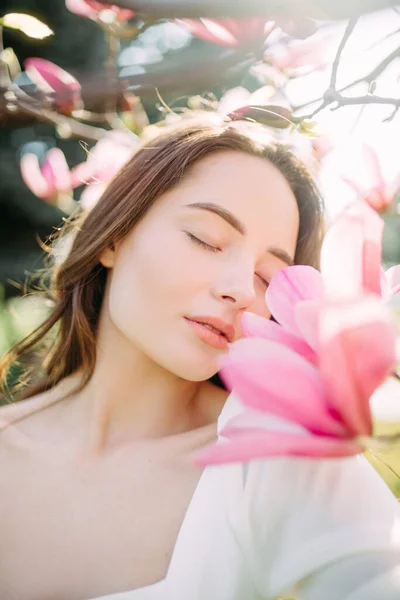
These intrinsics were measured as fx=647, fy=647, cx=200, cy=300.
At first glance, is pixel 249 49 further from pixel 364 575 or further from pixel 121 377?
pixel 364 575

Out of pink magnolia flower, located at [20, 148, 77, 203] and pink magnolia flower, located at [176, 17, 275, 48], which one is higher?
pink magnolia flower, located at [176, 17, 275, 48]

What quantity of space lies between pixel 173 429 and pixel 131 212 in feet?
1.11

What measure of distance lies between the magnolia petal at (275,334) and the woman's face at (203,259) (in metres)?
0.36

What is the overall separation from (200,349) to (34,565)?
0.36 meters

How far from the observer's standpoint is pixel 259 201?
90cm

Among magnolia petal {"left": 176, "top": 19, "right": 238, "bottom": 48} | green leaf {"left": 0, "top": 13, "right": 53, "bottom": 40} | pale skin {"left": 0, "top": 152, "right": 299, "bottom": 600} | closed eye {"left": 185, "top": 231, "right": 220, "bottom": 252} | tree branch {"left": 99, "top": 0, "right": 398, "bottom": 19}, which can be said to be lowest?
pale skin {"left": 0, "top": 152, "right": 299, "bottom": 600}

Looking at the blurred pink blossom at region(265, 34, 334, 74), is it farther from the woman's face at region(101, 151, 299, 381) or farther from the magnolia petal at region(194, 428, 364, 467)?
the magnolia petal at region(194, 428, 364, 467)

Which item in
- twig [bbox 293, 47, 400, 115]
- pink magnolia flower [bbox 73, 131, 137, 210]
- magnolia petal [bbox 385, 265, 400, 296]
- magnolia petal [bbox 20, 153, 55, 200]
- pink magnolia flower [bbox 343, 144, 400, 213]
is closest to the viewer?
magnolia petal [bbox 385, 265, 400, 296]

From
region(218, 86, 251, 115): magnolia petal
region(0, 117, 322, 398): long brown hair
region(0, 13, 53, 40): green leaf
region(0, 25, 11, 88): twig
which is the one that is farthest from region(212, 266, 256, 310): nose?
region(0, 25, 11, 88): twig

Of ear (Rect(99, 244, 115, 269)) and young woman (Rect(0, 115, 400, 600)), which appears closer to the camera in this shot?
young woman (Rect(0, 115, 400, 600))

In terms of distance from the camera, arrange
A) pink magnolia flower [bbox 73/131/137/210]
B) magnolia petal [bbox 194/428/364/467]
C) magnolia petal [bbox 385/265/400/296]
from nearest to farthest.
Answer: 1. magnolia petal [bbox 194/428/364/467]
2. magnolia petal [bbox 385/265/400/296]
3. pink magnolia flower [bbox 73/131/137/210]

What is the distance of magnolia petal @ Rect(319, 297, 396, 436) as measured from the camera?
33 centimetres

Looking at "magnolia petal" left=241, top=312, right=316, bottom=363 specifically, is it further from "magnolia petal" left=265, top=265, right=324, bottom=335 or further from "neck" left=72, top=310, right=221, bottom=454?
"neck" left=72, top=310, right=221, bottom=454

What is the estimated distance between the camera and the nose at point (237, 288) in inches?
30.3
